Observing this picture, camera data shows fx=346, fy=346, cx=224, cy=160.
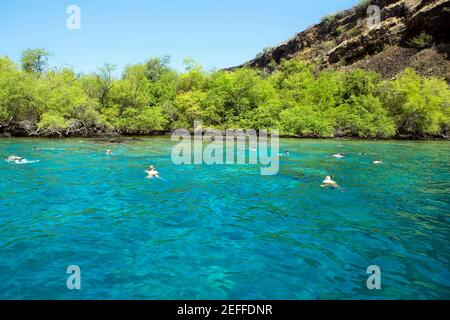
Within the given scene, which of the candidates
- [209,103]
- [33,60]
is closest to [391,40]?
[209,103]

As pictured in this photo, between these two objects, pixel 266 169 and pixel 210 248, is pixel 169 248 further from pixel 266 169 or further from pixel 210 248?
pixel 266 169

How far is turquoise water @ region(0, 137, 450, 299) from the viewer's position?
7781 millimetres

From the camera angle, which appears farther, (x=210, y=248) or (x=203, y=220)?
(x=203, y=220)

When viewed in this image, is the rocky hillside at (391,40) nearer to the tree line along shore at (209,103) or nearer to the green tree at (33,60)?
the tree line along shore at (209,103)

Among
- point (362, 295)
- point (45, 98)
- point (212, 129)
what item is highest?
point (45, 98)

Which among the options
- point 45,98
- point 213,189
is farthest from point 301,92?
point 213,189

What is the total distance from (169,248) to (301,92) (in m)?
68.0

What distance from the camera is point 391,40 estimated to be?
288 ft

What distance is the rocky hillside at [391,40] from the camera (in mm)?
78375

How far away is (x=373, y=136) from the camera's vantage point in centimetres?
6084

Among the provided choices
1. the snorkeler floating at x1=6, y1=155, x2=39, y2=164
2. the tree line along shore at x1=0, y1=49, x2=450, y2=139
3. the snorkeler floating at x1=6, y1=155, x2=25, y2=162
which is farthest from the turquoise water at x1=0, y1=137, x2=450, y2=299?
the tree line along shore at x1=0, y1=49, x2=450, y2=139

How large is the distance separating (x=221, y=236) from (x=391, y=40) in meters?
93.4

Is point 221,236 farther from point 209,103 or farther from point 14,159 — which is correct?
point 209,103

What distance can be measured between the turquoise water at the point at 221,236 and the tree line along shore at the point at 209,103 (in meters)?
33.6
